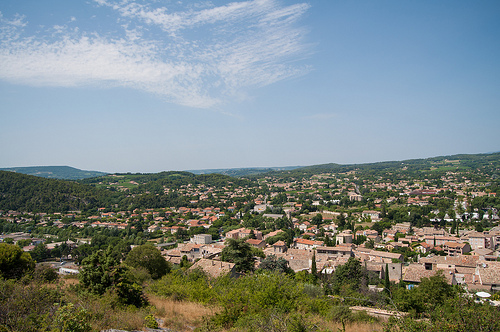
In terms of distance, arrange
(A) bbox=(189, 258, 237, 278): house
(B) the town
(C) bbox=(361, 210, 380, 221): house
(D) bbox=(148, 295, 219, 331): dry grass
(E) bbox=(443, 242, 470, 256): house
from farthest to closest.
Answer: (C) bbox=(361, 210, 380, 221): house
(E) bbox=(443, 242, 470, 256): house
(B) the town
(A) bbox=(189, 258, 237, 278): house
(D) bbox=(148, 295, 219, 331): dry grass

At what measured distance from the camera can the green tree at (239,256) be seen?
64.2 ft

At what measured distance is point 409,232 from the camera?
45.7 metres

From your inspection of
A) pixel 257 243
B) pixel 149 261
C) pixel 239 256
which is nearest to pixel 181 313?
pixel 149 261

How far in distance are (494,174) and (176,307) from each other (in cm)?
13374

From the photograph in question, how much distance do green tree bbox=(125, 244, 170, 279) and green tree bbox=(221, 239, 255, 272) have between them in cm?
439

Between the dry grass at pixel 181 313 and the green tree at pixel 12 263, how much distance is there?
16.0 feet

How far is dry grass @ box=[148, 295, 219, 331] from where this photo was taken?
272 inches

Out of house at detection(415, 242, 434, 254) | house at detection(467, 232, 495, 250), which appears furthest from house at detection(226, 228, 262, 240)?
house at detection(467, 232, 495, 250)

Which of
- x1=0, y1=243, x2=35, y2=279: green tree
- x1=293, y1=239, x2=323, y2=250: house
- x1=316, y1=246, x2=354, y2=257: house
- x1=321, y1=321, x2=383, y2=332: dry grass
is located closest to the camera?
x1=321, y1=321, x2=383, y2=332: dry grass

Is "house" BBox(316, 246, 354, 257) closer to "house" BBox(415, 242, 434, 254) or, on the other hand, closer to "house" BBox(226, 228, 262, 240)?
"house" BBox(415, 242, 434, 254)

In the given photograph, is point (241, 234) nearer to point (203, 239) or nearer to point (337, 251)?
point (203, 239)

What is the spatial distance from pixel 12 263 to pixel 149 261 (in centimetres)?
727

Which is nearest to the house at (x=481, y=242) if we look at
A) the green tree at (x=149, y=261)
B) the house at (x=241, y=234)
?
the house at (x=241, y=234)

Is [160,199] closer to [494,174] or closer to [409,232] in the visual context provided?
[409,232]
